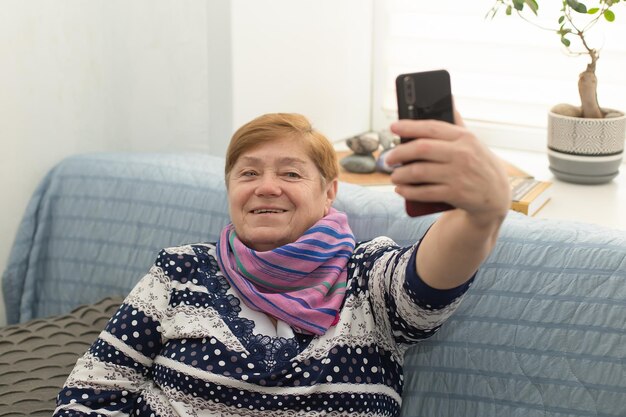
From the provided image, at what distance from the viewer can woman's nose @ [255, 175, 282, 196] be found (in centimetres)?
162

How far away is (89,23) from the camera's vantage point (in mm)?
2277

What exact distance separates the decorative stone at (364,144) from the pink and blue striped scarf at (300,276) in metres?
0.71

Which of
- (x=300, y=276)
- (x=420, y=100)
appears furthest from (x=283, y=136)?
(x=420, y=100)

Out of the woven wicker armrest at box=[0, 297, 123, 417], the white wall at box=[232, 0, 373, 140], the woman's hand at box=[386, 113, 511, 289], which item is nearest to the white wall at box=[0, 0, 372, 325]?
the white wall at box=[232, 0, 373, 140]

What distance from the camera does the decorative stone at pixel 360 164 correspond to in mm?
2297

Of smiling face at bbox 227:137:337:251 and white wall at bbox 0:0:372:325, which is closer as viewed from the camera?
smiling face at bbox 227:137:337:251

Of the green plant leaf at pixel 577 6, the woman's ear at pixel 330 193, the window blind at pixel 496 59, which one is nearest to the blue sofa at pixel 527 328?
the woman's ear at pixel 330 193

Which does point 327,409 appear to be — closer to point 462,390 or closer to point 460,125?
point 462,390

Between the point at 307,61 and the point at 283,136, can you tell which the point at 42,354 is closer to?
the point at 283,136

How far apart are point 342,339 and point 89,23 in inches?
46.2

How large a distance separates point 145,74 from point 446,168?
56.4 inches

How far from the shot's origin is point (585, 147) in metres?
2.14

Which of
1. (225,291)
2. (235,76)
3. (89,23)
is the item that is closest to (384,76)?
(235,76)

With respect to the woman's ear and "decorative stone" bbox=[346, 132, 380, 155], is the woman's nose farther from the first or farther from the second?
"decorative stone" bbox=[346, 132, 380, 155]
